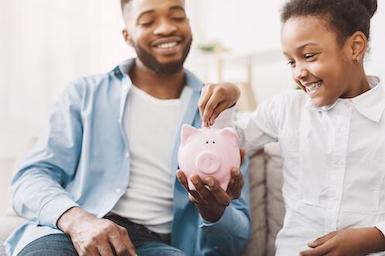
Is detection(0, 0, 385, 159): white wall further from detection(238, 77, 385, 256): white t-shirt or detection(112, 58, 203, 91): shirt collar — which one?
detection(238, 77, 385, 256): white t-shirt

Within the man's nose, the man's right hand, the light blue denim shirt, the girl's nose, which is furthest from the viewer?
the man's nose

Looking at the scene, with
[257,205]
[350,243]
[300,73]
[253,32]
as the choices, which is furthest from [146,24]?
[253,32]

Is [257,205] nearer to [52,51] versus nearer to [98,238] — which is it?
[98,238]

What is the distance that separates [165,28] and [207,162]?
49 cm

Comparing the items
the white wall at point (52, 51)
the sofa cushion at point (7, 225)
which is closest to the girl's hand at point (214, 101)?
the sofa cushion at point (7, 225)

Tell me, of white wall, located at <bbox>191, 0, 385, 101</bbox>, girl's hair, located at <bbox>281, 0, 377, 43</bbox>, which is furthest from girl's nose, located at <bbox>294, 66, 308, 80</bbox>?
white wall, located at <bbox>191, 0, 385, 101</bbox>

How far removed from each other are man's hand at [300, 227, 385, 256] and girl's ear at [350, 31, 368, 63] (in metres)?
0.38

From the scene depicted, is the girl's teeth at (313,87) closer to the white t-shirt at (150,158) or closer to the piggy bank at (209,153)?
the piggy bank at (209,153)

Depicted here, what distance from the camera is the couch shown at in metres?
1.45

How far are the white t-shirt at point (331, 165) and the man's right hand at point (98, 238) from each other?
404 mm

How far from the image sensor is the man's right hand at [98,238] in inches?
40.2

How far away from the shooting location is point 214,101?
3.82ft

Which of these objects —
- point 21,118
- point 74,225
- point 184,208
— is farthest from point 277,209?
point 21,118

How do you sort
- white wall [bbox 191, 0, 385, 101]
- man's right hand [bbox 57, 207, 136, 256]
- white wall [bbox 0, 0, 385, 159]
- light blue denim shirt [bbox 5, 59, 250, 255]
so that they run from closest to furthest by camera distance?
1. man's right hand [bbox 57, 207, 136, 256]
2. light blue denim shirt [bbox 5, 59, 250, 255]
3. white wall [bbox 0, 0, 385, 159]
4. white wall [bbox 191, 0, 385, 101]
